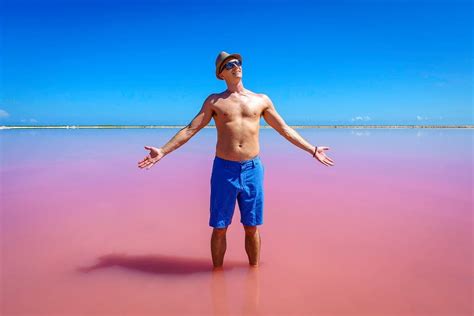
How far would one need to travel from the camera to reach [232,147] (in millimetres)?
3188

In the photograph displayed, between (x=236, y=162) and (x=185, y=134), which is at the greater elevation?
(x=185, y=134)

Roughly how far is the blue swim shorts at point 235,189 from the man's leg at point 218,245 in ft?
0.40

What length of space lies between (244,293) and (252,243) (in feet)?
1.65

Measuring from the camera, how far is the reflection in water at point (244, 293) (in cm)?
284

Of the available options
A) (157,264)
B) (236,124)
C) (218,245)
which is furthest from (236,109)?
(157,264)

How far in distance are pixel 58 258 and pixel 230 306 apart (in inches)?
73.8

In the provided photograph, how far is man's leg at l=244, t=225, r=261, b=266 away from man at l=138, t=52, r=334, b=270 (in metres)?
0.06

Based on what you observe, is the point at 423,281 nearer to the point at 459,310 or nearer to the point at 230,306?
the point at 459,310

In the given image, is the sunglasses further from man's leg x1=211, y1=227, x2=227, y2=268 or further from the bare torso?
man's leg x1=211, y1=227, x2=227, y2=268

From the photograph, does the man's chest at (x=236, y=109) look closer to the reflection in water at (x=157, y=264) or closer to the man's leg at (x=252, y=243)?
the man's leg at (x=252, y=243)

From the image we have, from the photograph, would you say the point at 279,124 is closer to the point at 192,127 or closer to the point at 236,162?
the point at 236,162

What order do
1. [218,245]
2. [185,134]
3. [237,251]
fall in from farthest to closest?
[237,251] → [218,245] → [185,134]

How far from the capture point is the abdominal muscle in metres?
3.19

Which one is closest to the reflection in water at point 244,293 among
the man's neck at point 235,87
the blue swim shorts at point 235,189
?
the blue swim shorts at point 235,189
